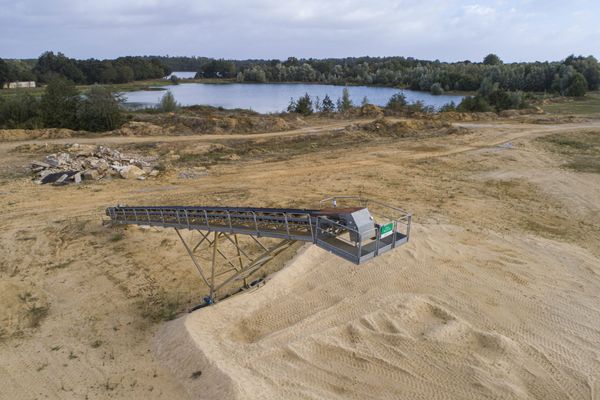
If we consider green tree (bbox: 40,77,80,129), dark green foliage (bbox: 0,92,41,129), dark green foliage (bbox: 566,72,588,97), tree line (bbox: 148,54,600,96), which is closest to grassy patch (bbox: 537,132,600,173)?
dark green foliage (bbox: 566,72,588,97)

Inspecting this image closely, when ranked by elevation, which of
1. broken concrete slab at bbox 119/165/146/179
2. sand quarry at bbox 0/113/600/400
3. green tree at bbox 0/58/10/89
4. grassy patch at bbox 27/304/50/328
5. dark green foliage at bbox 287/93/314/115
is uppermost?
green tree at bbox 0/58/10/89

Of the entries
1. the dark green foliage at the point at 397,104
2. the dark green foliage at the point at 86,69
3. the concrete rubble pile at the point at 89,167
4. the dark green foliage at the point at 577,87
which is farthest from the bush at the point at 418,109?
the dark green foliage at the point at 86,69

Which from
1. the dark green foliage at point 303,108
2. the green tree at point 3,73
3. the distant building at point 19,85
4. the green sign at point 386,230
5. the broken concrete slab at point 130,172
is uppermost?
the green tree at point 3,73

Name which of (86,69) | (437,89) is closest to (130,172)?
(437,89)

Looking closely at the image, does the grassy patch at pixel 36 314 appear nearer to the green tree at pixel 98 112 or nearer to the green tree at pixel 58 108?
the green tree at pixel 98 112

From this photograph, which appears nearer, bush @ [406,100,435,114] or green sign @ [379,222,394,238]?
green sign @ [379,222,394,238]

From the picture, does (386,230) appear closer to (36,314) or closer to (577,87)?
(36,314)

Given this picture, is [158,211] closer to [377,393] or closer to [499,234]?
[377,393]

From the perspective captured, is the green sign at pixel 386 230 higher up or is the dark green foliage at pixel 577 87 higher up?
the dark green foliage at pixel 577 87

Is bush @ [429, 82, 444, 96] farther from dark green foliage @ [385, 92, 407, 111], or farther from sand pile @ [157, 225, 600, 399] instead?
sand pile @ [157, 225, 600, 399]
